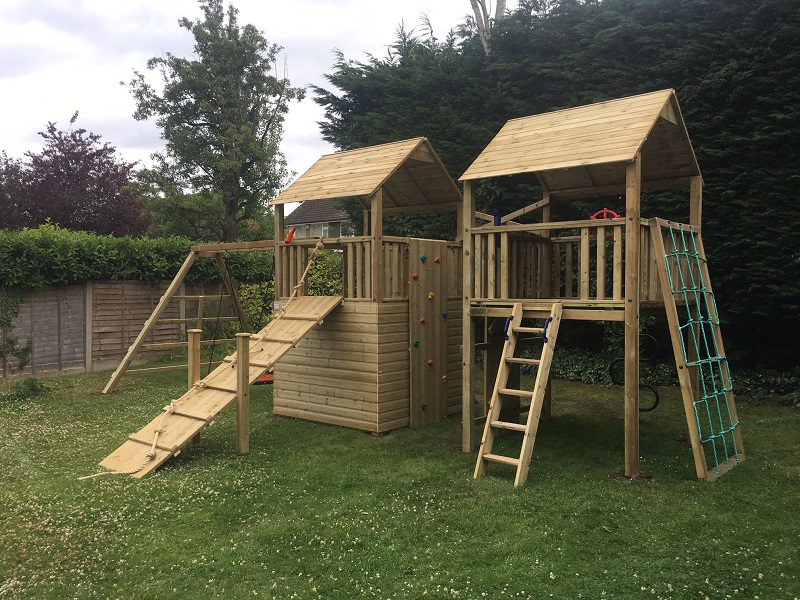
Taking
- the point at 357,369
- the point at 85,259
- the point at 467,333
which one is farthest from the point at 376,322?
the point at 85,259

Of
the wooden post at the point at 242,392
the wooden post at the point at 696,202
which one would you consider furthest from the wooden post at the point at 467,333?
the wooden post at the point at 696,202

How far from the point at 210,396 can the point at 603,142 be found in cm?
528

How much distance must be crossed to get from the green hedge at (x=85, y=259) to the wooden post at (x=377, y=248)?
7.99 m

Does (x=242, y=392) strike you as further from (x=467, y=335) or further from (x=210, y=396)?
(x=467, y=335)

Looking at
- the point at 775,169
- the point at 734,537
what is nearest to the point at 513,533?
the point at 734,537

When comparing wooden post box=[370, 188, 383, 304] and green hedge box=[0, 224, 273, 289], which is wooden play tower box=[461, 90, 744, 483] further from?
green hedge box=[0, 224, 273, 289]

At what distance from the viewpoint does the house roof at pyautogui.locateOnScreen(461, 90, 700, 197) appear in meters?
6.45

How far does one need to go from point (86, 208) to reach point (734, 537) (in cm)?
2296

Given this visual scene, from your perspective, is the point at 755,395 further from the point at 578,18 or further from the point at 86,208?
the point at 86,208

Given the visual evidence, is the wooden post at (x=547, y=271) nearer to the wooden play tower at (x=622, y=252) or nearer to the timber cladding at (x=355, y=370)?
the wooden play tower at (x=622, y=252)

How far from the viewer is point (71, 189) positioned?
2211 centimetres

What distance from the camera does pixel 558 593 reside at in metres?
4.06

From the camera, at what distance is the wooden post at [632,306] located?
6.23 metres

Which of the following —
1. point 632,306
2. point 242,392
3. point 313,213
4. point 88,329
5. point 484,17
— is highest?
point 484,17
